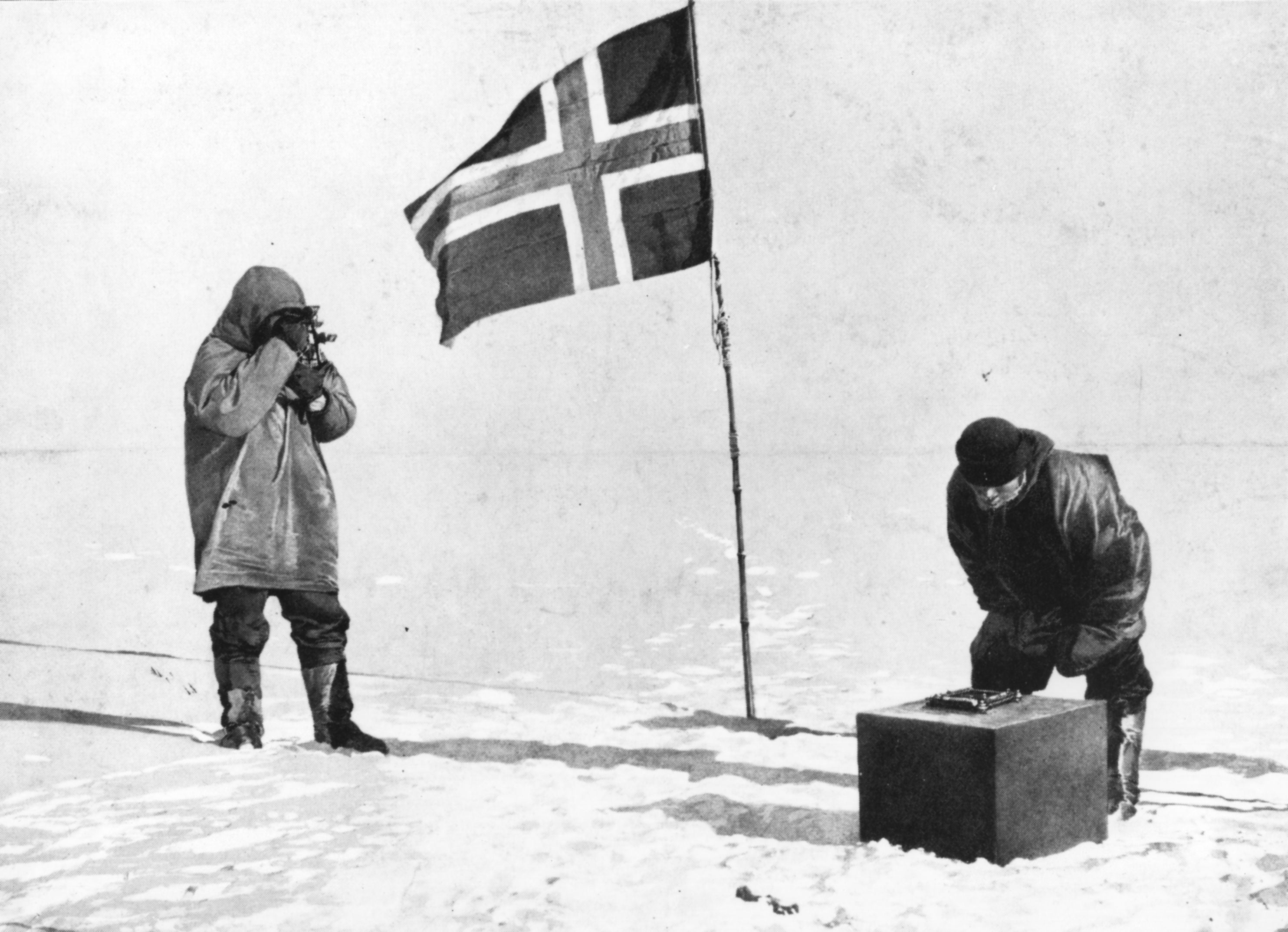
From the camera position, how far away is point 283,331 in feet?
13.9

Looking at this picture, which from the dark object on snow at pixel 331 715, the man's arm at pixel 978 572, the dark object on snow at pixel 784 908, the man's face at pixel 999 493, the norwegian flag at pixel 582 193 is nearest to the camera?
the dark object on snow at pixel 784 908

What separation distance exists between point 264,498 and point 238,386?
0.38m

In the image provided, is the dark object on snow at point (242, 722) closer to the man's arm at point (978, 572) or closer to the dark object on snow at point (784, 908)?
the dark object on snow at point (784, 908)

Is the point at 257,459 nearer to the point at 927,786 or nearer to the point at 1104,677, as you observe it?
the point at 927,786

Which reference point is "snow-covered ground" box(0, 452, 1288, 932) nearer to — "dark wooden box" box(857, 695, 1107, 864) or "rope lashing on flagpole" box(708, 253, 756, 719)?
"dark wooden box" box(857, 695, 1107, 864)

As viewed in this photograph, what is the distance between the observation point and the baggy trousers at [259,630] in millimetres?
4113

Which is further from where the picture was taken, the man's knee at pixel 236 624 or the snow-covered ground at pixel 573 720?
the man's knee at pixel 236 624

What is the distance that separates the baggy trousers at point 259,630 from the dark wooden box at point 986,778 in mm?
1907

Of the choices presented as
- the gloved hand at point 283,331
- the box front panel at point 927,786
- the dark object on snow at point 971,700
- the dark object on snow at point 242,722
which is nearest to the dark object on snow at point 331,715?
the dark object on snow at point 242,722

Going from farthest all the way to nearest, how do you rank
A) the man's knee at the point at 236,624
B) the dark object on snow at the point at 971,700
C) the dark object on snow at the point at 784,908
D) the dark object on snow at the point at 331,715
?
the dark object on snow at the point at 331,715 → the man's knee at the point at 236,624 → the dark object on snow at the point at 971,700 → the dark object on snow at the point at 784,908

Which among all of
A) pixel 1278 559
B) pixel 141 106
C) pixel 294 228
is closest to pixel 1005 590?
pixel 1278 559

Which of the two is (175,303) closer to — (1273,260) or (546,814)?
(546,814)

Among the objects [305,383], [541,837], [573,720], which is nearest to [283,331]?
[305,383]

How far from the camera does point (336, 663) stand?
425 cm
